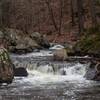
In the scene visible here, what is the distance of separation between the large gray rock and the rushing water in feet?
21.5

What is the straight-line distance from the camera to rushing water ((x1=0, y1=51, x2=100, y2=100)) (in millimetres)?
18016

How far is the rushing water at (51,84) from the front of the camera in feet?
59.1

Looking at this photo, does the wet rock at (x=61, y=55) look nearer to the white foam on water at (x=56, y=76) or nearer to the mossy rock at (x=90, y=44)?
the mossy rock at (x=90, y=44)

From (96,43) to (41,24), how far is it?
2149 cm

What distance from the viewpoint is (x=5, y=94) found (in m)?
18.5

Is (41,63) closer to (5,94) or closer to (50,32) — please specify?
(5,94)

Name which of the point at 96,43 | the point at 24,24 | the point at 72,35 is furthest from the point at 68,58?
the point at 24,24

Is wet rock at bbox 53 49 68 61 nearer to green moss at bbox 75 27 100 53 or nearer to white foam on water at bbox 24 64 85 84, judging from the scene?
green moss at bbox 75 27 100 53

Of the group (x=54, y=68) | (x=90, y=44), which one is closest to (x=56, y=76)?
(x=54, y=68)

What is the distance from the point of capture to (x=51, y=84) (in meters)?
21.4

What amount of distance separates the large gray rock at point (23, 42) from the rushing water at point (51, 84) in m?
6.57

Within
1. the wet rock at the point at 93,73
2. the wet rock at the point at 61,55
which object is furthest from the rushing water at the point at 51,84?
the wet rock at the point at 61,55

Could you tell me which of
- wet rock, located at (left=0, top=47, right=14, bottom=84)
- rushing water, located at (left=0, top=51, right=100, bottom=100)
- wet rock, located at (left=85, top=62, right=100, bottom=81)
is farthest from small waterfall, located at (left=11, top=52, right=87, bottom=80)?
wet rock, located at (left=0, top=47, right=14, bottom=84)

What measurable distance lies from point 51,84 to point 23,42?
55.6 ft
